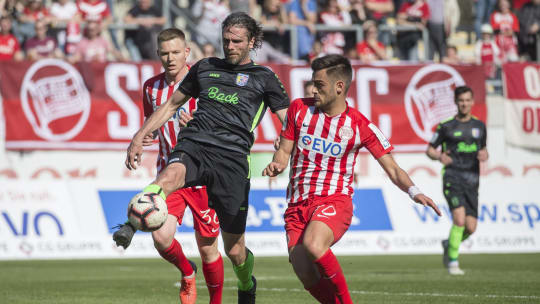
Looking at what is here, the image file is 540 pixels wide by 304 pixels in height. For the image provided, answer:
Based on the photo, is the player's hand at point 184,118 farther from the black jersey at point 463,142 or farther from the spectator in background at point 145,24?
the spectator in background at point 145,24

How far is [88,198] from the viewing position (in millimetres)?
17062

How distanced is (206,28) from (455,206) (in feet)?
28.6

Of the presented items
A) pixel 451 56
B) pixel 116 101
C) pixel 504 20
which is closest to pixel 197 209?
pixel 116 101

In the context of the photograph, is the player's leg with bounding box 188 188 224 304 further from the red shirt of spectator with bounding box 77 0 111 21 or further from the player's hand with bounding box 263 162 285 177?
the red shirt of spectator with bounding box 77 0 111 21

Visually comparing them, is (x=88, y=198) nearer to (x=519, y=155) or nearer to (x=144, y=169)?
(x=144, y=169)

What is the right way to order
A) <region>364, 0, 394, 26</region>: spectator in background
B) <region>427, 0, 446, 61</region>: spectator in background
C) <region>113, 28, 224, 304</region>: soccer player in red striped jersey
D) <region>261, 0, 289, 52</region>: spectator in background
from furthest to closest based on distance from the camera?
1. <region>364, 0, 394, 26</region>: spectator in background
2. <region>427, 0, 446, 61</region>: spectator in background
3. <region>261, 0, 289, 52</region>: spectator in background
4. <region>113, 28, 224, 304</region>: soccer player in red striped jersey

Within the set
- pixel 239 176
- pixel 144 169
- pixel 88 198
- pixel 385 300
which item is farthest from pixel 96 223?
pixel 239 176

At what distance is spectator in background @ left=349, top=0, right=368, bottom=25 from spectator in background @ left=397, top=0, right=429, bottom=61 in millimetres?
861

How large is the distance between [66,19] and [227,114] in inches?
518

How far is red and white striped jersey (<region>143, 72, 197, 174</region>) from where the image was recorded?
8.31 meters

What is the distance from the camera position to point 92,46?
19.7 m

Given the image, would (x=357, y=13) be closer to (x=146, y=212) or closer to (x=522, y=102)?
(x=522, y=102)

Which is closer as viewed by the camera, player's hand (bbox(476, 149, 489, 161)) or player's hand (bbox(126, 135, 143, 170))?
player's hand (bbox(126, 135, 143, 170))

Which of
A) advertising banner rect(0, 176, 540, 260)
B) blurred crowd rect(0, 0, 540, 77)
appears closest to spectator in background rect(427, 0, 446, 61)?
blurred crowd rect(0, 0, 540, 77)
